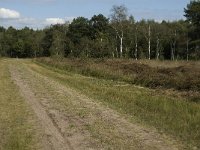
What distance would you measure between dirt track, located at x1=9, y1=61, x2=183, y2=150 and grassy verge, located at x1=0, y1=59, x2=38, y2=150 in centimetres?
34

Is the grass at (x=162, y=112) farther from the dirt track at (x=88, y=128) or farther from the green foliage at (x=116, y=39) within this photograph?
the green foliage at (x=116, y=39)

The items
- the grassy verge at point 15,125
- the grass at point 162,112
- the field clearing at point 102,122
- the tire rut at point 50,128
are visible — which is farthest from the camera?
the grass at point 162,112

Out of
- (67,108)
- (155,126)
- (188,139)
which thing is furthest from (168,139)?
(67,108)

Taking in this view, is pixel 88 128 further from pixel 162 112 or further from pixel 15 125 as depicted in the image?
pixel 162 112

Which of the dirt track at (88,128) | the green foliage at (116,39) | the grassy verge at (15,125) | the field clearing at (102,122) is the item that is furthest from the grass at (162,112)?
the green foliage at (116,39)

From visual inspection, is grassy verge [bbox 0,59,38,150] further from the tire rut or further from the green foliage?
the green foliage

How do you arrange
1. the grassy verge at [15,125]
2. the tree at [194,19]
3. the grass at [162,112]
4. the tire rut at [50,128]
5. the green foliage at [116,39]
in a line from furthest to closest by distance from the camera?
the green foliage at [116,39], the tree at [194,19], the grass at [162,112], the grassy verge at [15,125], the tire rut at [50,128]

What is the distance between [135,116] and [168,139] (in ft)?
11.3

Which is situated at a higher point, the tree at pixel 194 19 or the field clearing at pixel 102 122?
the tree at pixel 194 19

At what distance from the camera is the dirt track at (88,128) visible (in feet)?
32.7

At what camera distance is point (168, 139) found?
1052 centimetres

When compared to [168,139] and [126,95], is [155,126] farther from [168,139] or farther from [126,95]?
[126,95]

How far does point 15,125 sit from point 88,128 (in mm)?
2090

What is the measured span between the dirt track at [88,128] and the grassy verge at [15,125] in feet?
1.11
